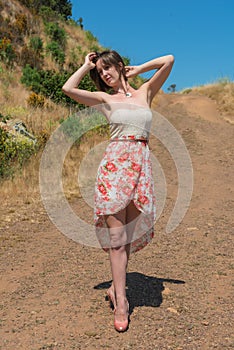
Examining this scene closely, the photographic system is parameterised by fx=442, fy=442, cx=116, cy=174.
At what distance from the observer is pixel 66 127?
1039 centimetres

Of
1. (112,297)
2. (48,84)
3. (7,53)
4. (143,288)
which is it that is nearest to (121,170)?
(112,297)

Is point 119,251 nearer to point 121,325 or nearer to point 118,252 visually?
point 118,252

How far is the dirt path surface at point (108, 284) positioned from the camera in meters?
3.04

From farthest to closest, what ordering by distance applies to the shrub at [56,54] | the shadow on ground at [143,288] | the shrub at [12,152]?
the shrub at [56,54], the shrub at [12,152], the shadow on ground at [143,288]

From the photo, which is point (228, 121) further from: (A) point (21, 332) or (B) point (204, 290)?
(A) point (21, 332)

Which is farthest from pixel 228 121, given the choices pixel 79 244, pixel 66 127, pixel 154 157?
pixel 79 244

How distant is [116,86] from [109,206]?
923 millimetres

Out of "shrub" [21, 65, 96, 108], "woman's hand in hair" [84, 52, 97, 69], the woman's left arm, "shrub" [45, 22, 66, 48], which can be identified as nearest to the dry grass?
"shrub" [21, 65, 96, 108]

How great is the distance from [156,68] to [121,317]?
190cm

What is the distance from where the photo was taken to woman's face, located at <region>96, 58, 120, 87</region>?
129 inches

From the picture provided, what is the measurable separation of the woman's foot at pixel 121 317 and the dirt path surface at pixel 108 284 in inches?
1.9

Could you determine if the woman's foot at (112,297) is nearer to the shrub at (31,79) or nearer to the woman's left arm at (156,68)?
the woman's left arm at (156,68)

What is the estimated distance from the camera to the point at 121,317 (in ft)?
10.3

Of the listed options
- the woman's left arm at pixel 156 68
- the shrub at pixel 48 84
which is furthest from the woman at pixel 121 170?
the shrub at pixel 48 84
